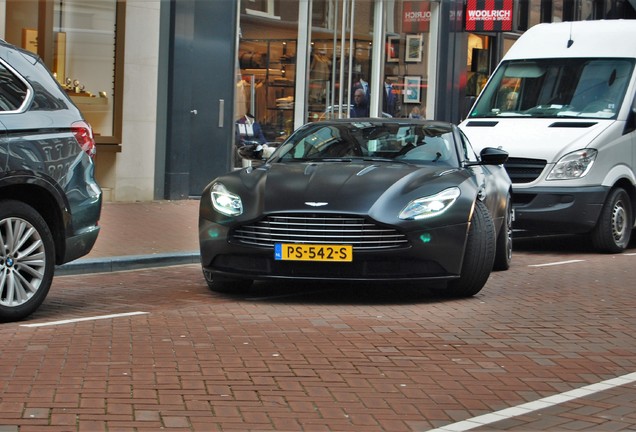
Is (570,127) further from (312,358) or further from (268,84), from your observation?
(312,358)

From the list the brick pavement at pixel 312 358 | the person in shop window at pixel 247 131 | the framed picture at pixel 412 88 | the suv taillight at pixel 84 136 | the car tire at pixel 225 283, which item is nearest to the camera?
the brick pavement at pixel 312 358

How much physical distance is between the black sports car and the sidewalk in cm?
184

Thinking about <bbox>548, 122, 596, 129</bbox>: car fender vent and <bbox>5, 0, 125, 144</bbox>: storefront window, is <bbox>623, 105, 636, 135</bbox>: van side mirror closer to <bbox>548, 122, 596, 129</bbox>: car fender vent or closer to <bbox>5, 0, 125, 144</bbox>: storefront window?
<bbox>548, 122, 596, 129</bbox>: car fender vent

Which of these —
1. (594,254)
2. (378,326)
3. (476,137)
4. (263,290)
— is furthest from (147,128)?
(378,326)

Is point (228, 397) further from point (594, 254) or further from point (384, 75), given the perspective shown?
point (384, 75)

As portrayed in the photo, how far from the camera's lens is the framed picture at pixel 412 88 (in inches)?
973

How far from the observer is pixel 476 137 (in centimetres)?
1398

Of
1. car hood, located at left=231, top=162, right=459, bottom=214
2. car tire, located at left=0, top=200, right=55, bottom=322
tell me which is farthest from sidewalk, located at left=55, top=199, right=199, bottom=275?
car tire, located at left=0, top=200, right=55, bottom=322

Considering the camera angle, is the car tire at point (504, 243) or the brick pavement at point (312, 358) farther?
the car tire at point (504, 243)

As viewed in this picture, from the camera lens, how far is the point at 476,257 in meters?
9.22

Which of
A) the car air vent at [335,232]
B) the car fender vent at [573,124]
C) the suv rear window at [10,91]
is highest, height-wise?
the suv rear window at [10,91]

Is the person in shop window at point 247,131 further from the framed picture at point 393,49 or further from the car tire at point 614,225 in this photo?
the car tire at point 614,225

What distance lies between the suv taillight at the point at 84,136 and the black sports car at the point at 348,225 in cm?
109

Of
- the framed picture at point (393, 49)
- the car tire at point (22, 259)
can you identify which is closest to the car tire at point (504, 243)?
the car tire at point (22, 259)
